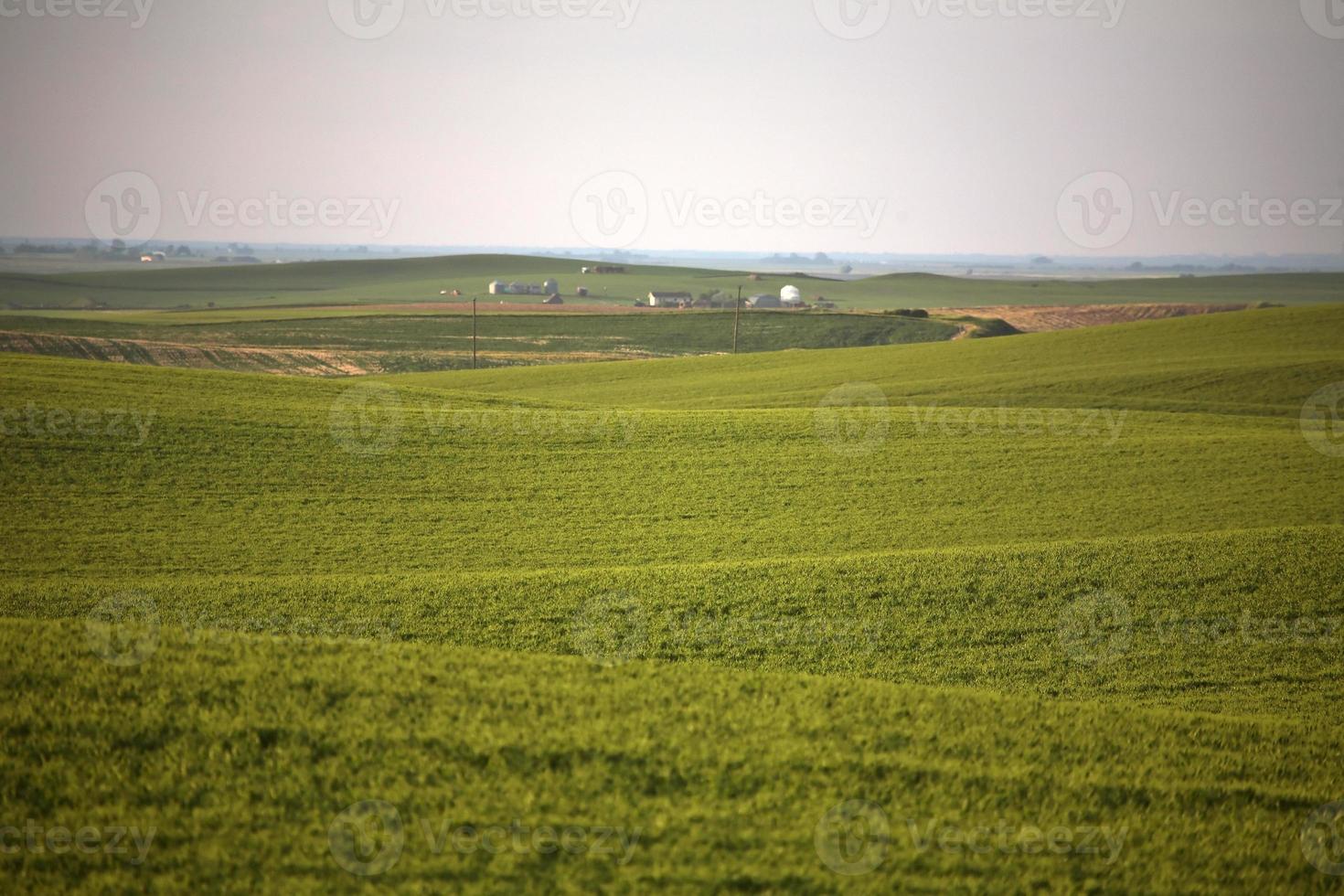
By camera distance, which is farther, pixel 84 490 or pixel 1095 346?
pixel 1095 346

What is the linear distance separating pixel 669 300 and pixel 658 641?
333 feet

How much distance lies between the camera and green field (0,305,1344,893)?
5652 millimetres

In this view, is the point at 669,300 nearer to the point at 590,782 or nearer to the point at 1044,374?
the point at 1044,374

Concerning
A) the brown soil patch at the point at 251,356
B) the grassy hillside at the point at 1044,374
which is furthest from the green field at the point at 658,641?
the brown soil patch at the point at 251,356

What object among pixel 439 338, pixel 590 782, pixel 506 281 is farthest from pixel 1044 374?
pixel 506 281

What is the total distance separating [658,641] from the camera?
11.5 meters

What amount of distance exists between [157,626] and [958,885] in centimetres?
612

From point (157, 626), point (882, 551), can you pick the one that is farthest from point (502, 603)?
point (882, 551)

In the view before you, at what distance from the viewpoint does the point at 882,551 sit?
15.8 metres

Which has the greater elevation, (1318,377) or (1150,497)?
(1318,377)

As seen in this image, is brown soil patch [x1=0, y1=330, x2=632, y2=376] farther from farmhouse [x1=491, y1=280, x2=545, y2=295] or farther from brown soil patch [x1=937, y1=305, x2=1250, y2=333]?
farmhouse [x1=491, y1=280, x2=545, y2=295]

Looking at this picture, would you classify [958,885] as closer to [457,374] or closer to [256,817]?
[256,817]

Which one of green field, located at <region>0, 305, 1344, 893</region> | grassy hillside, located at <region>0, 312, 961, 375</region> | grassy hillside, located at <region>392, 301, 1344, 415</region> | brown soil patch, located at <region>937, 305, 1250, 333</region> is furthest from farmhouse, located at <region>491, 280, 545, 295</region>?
green field, located at <region>0, 305, 1344, 893</region>

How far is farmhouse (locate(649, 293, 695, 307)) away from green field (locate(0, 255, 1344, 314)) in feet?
24.2
